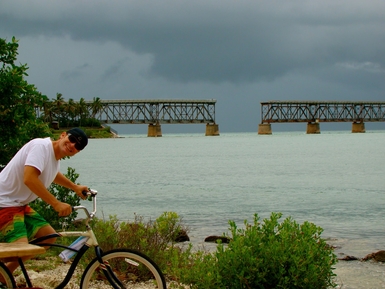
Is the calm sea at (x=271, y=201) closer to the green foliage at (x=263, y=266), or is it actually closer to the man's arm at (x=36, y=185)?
the green foliage at (x=263, y=266)

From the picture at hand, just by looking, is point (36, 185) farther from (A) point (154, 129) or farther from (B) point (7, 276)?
(A) point (154, 129)

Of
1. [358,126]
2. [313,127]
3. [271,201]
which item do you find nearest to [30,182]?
[271,201]

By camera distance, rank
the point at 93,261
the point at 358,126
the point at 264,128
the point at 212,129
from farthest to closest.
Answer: the point at 358,126
the point at 264,128
the point at 212,129
the point at 93,261

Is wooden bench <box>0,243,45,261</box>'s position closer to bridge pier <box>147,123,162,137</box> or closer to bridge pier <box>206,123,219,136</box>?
bridge pier <box>147,123,162,137</box>

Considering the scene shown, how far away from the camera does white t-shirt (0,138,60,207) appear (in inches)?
204

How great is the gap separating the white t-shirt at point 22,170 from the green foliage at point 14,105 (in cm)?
541

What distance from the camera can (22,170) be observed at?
5.30 meters

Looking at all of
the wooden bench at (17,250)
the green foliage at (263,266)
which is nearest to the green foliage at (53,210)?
the green foliage at (263,266)

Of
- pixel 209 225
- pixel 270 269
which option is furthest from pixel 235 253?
pixel 209 225

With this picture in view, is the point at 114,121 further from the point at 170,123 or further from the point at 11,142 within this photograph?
the point at 11,142

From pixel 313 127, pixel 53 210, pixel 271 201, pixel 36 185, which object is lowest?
pixel 271 201

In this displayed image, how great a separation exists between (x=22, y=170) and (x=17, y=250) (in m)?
0.71

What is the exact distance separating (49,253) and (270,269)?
4.67 meters

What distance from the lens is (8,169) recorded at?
5.34m
